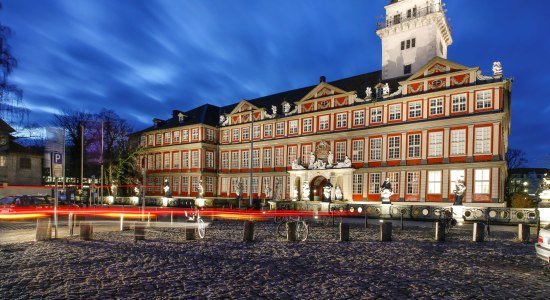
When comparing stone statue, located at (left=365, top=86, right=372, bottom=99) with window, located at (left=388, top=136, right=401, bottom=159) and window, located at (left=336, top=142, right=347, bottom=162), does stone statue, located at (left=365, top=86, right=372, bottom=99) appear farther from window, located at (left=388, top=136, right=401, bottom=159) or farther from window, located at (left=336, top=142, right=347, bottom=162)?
window, located at (left=336, top=142, right=347, bottom=162)

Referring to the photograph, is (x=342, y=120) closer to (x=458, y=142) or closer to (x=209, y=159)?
(x=458, y=142)

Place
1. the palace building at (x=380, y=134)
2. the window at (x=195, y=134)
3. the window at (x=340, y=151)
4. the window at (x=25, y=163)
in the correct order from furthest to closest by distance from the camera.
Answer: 1. the window at (x=195, y=134)
2. the window at (x=25, y=163)
3. the window at (x=340, y=151)
4. the palace building at (x=380, y=134)

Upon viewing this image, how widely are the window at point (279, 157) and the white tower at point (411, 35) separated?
49.6 ft

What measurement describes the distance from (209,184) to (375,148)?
25108 mm

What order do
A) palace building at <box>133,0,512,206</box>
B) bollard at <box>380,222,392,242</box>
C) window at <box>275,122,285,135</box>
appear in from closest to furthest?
bollard at <box>380,222,392,242</box>
palace building at <box>133,0,512,206</box>
window at <box>275,122,285,135</box>

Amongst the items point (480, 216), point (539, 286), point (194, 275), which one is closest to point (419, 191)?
point (480, 216)

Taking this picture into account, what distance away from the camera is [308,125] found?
151 ft

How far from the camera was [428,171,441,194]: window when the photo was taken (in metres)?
35.5

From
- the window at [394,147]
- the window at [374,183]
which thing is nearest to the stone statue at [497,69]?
the window at [394,147]

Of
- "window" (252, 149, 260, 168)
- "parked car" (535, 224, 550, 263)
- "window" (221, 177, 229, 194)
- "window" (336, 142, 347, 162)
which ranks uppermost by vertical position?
"window" (336, 142, 347, 162)

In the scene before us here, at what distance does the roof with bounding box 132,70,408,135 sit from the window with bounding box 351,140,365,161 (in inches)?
218

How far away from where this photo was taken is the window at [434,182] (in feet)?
116

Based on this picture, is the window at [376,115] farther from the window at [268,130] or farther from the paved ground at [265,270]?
the paved ground at [265,270]

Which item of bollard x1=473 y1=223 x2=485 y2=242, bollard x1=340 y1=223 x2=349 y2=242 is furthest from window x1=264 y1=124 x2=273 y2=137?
bollard x1=473 y1=223 x2=485 y2=242
